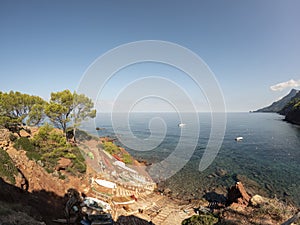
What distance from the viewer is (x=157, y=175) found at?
25.8 metres

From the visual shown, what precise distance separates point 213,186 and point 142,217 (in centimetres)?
1255

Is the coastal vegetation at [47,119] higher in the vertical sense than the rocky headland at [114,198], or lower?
higher

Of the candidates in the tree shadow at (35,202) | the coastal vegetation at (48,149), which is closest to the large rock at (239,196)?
the tree shadow at (35,202)

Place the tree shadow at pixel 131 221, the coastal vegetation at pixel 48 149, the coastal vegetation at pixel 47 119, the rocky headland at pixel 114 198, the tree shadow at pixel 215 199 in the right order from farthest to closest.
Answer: the coastal vegetation at pixel 47 119 < the tree shadow at pixel 215 199 < the coastal vegetation at pixel 48 149 < the tree shadow at pixel 131 221 < the rocky headland at pixel 114 198

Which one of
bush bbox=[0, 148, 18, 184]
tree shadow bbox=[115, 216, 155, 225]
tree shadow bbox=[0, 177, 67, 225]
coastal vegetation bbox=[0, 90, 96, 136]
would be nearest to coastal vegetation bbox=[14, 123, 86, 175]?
coastal vegetation bbox=[0, 90, 96, 136]

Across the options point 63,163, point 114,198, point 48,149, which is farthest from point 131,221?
point 48,149

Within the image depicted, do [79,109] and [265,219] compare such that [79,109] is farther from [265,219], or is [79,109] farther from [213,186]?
[265,219]

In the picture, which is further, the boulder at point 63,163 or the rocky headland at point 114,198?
the boulder at point 63,163

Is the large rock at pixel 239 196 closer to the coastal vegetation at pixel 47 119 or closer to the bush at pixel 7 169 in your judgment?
the coastal vegetation at pixel 47 119

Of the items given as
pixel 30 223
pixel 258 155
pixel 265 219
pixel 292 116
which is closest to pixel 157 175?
pixel 265 219

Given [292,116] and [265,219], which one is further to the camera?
[292,116]

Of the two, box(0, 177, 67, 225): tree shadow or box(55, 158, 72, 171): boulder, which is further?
box(55, 158, 72, 171): boulder

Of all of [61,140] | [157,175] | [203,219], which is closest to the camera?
[203,219]

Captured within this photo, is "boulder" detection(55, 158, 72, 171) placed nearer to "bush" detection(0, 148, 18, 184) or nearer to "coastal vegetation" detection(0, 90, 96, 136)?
"bush" detection(0, 148, 18, 184)
